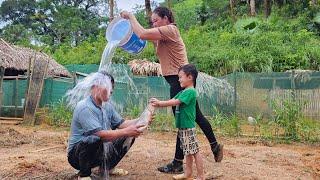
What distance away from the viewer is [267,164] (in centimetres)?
566

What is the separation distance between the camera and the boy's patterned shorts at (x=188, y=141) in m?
4.16

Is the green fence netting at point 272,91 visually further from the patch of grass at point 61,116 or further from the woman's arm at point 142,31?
the woman's arm at point 142,31

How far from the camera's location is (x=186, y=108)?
4.17 metres

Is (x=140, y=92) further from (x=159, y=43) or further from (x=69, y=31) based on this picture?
(x=69, y=31)

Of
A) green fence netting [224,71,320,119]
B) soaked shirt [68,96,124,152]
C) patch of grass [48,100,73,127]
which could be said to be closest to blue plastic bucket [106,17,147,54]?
soaked shirt [68,96,124,152]

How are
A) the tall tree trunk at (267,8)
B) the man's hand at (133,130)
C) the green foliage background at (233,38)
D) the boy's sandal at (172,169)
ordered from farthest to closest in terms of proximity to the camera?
the tall tree trunk at (267,8) < the green foliage background at (233,38) < the boy's sandal at (172,169) < the man's hand at (133,130)

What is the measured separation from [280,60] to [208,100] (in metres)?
6.28

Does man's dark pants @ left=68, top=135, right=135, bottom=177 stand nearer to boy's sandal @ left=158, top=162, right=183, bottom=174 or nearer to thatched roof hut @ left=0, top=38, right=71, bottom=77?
boy's sandal @ left=158, top=162, right=183, bottom=174

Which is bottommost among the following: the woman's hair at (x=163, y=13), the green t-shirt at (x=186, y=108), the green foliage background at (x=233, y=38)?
the green t-shirt at (x=186, y=108)

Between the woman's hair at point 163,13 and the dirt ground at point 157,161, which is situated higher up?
the woman's hair at point 163,13

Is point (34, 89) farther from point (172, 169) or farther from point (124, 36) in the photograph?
point (172, 169)

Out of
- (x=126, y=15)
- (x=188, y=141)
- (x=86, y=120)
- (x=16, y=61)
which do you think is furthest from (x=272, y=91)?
(x=16, y=61)

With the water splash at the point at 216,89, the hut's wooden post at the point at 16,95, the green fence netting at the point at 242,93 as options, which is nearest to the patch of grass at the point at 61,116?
the green fence netting at the point at 242,93

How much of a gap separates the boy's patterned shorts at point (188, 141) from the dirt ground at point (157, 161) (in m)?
0.40
